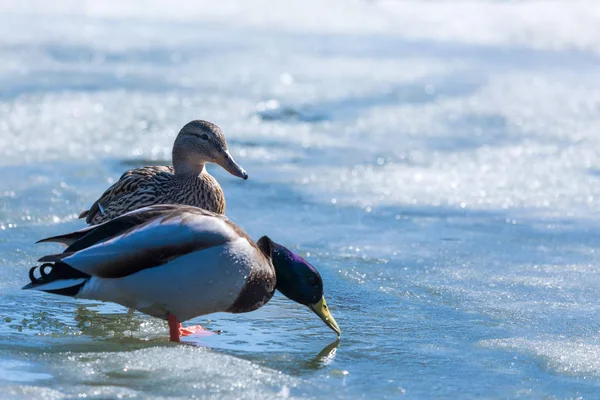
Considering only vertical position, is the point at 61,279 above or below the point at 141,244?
Answer: below

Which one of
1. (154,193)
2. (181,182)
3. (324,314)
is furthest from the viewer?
(181,182)

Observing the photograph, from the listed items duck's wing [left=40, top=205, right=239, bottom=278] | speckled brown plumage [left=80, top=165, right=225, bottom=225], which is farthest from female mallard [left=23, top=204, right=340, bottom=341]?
speckled brown plumage [left=80, top=165, right=225, bottom=225]

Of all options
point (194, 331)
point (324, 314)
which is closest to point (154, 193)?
point (194, 331)

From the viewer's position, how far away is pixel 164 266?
391cm

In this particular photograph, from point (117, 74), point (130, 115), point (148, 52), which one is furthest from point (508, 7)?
point (130, 115)

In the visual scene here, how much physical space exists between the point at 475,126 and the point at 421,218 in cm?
307

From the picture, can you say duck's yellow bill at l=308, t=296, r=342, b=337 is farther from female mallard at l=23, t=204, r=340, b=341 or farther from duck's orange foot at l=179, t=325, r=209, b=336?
duck's orange foot at l=179, t=325, r=209, b=336

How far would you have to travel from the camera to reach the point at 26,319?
4293 millimetres

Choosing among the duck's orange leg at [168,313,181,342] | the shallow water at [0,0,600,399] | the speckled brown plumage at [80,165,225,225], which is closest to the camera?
the shallow water at [0,0,600,399]

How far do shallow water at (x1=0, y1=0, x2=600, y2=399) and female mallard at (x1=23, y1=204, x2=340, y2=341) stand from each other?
19cm

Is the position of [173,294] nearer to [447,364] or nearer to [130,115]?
[447,364]

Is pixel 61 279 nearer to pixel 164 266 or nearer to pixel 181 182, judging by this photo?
pixel 164 266

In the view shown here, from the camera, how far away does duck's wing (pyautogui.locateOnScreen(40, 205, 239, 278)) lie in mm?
3863

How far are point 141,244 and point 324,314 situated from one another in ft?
2.68
